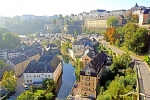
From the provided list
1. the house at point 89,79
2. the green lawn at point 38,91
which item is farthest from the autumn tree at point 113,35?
the green lawn at point 38,91

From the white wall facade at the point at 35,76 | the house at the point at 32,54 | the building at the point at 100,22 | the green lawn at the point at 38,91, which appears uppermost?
the building at the point at 100,22

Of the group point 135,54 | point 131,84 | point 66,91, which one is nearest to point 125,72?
point 131,84

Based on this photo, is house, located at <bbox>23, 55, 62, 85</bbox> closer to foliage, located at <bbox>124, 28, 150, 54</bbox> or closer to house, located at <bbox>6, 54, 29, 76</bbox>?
house, located at <bbox>6, 54, 29, 76</bbox>

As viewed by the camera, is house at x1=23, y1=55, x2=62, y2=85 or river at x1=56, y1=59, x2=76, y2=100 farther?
house at x1=23, y1=55, x2=62, y2=85

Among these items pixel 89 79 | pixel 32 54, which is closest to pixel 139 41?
pixel 89 79

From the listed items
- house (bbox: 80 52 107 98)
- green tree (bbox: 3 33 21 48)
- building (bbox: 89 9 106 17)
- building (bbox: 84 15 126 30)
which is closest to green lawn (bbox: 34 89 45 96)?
house (bbox: 80 52 107 98)

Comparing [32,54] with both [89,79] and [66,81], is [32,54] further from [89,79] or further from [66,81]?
[89,79]

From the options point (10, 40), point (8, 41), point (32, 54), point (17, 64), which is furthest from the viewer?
point (10, 40)

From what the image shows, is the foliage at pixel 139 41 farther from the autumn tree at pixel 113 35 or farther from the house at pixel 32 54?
the house at pixel 32 54

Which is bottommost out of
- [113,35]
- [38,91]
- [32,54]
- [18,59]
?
[38,91]

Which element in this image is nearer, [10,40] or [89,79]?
[89,79]

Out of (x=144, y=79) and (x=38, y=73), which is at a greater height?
(x=144, y=79)

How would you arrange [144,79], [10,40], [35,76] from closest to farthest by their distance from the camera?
[144,79]
[35,76]
[10,40]

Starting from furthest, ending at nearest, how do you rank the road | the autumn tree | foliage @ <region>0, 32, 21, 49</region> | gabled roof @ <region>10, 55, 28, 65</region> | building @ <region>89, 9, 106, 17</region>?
building @ <region>89, 9, 106, 17</region> < foliage @ <region>0, 32, 21, 49</region> < the autumn tree < gabled roof @ <region>10, 55, 28, 65</region> < the road
